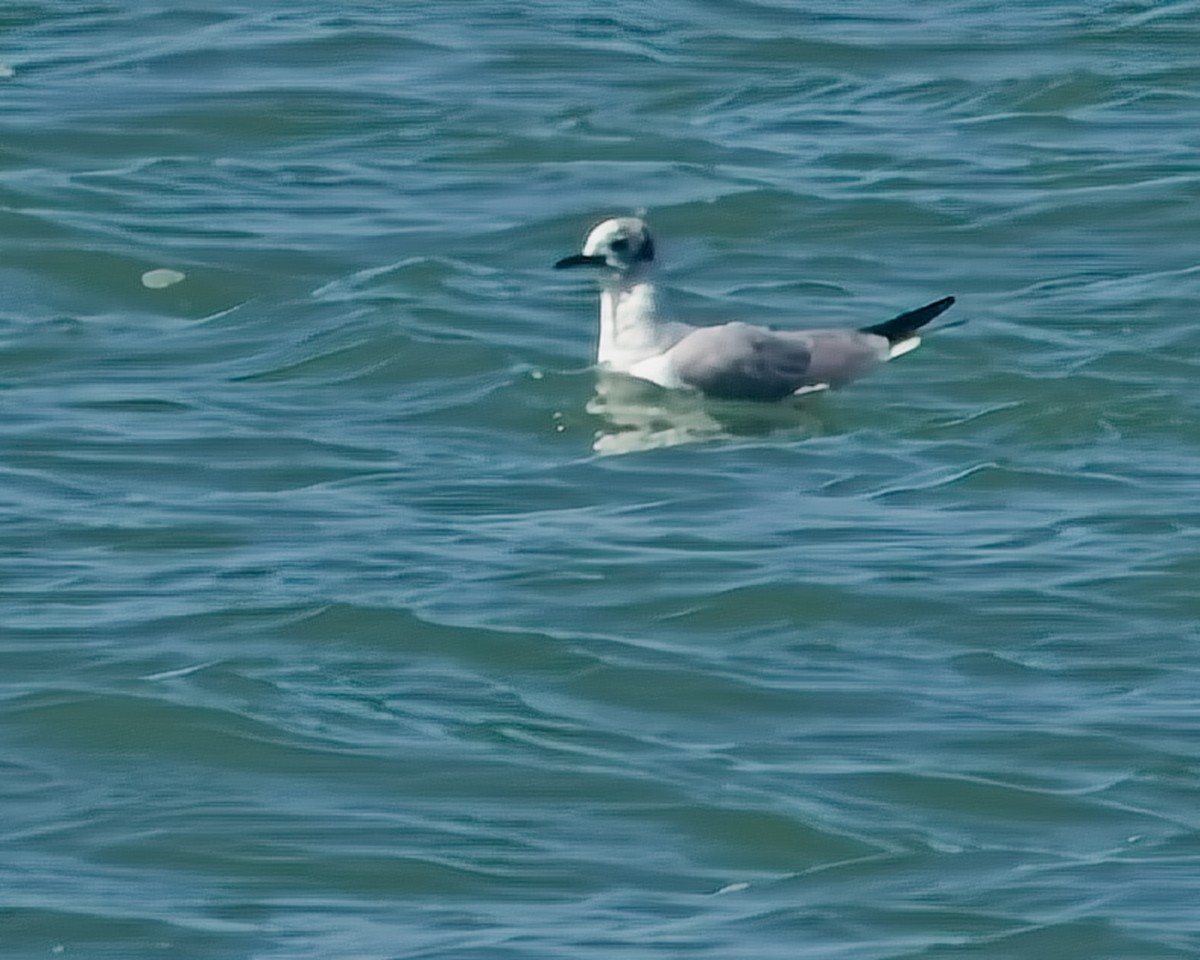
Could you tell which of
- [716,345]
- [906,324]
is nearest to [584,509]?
[716,345]

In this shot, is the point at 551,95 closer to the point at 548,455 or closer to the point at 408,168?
the point at 408,168

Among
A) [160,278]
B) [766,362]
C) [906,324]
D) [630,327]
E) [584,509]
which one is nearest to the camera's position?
[584,509]

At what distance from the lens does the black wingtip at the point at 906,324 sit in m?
11.1

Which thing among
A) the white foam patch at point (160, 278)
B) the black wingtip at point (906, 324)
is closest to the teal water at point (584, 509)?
the white foam patch at point (160, 278)

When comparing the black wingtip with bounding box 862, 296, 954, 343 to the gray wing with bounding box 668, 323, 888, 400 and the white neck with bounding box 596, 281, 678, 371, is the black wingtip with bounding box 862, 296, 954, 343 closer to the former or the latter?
the gray wing with bounding box 668, 323, 888, 400

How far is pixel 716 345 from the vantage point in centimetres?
1088

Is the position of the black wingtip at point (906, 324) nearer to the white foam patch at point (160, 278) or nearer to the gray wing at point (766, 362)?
the gray wing at point (766, 362)

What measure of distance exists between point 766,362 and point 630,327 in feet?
1.89

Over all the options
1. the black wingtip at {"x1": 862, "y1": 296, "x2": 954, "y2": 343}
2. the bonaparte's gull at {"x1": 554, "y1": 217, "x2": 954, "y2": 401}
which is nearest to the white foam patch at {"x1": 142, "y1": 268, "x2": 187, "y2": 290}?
the bonaparte's gull at {"x1": 554, "y1": 217, "x2": 954, "y2": 401}

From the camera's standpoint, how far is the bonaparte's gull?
10852mm

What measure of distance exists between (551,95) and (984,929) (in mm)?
9452

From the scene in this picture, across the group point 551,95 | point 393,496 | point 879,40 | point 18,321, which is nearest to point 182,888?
point 393,496

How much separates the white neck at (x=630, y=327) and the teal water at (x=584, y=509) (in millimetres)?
263

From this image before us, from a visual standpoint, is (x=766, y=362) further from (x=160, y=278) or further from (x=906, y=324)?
(x=160, y=278)
